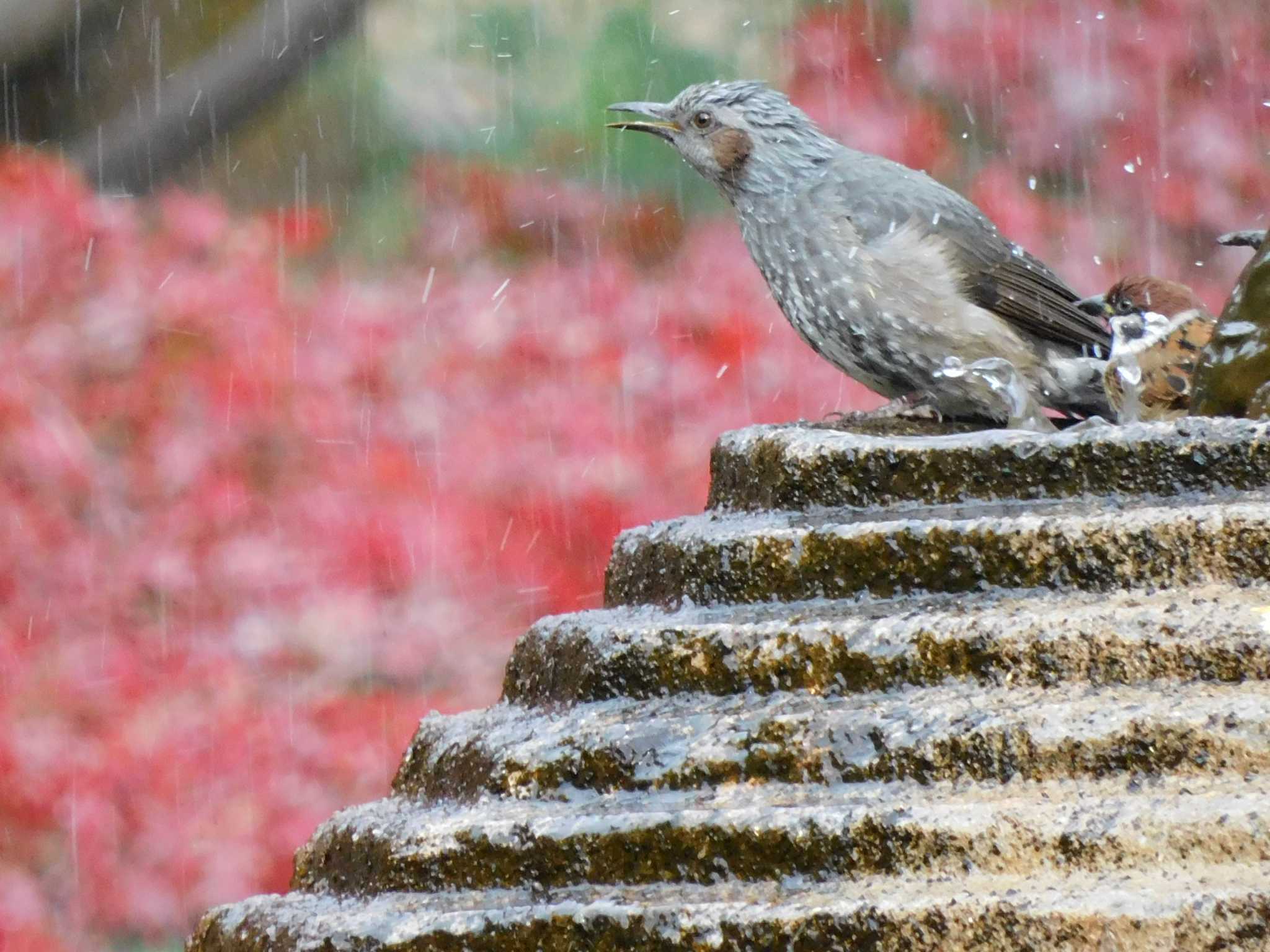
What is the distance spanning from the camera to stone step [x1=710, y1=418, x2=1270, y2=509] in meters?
2.48

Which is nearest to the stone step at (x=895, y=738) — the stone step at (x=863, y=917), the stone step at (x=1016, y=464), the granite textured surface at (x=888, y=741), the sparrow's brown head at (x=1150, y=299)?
the granite textured surface at (x=888, y=741)

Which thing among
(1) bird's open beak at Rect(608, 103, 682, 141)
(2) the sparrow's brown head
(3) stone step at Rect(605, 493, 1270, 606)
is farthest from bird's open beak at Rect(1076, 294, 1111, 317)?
(3) stone step at Rect(605, 493, 1270, 606)

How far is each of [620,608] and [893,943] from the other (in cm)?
107

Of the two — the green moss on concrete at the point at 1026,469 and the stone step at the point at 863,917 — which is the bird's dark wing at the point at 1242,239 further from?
the stone step at the point at 863,917

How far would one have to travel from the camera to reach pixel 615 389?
233 inches

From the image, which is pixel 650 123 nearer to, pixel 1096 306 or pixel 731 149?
pixel 731 149

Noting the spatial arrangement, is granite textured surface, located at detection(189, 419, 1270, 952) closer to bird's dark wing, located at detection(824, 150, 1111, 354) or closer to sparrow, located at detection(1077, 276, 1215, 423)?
sparrow, located at detection(1077, 276, 1215, 423)

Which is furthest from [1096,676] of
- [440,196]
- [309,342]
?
[440,196]

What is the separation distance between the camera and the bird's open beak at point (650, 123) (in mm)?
4461

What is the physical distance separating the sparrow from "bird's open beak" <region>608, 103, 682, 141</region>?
1273 millimetres

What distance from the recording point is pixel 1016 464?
2543 mm

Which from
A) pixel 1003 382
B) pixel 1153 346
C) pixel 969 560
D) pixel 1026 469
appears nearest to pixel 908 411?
pixel 1003 382

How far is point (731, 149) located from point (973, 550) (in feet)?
7.42

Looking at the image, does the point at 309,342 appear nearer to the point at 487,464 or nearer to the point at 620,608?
the point at 487,464
